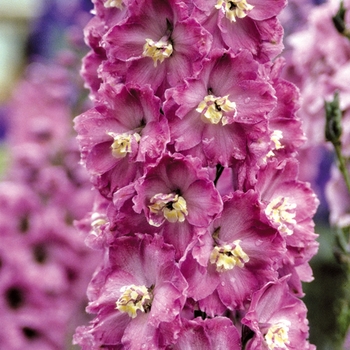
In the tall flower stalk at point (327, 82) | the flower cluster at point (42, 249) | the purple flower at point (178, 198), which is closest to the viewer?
the purple flower at point (178, 198)

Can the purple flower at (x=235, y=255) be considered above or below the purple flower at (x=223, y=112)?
below

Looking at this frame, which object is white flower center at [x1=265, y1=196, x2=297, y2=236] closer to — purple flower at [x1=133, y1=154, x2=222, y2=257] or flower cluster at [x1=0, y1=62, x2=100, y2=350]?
purple flower at [x1=133, y1=154, x2=222, y2=257]

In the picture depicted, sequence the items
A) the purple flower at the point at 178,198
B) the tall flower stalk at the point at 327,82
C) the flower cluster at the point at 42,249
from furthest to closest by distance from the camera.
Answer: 1. the flower cluster at the point at 42,249
2. the tall flower stalk at the point at 327,82
3. the purple flower at the point at 178,198

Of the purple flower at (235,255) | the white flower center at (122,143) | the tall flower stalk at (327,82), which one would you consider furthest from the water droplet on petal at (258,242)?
the tall flower stalk at (327,82)

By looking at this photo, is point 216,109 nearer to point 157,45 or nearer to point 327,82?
point 157,45

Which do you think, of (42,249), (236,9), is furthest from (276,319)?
(42,249)

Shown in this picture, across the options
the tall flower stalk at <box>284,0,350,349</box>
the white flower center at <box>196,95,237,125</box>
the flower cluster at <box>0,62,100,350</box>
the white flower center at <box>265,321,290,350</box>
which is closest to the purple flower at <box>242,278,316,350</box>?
the white flower center at <box>265,321,290,350</box>

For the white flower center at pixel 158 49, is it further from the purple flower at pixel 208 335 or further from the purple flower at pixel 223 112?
the purple flower at pixel 208 335

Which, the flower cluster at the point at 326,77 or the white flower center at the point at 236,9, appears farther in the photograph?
the flower cluster at the point at 326,77
